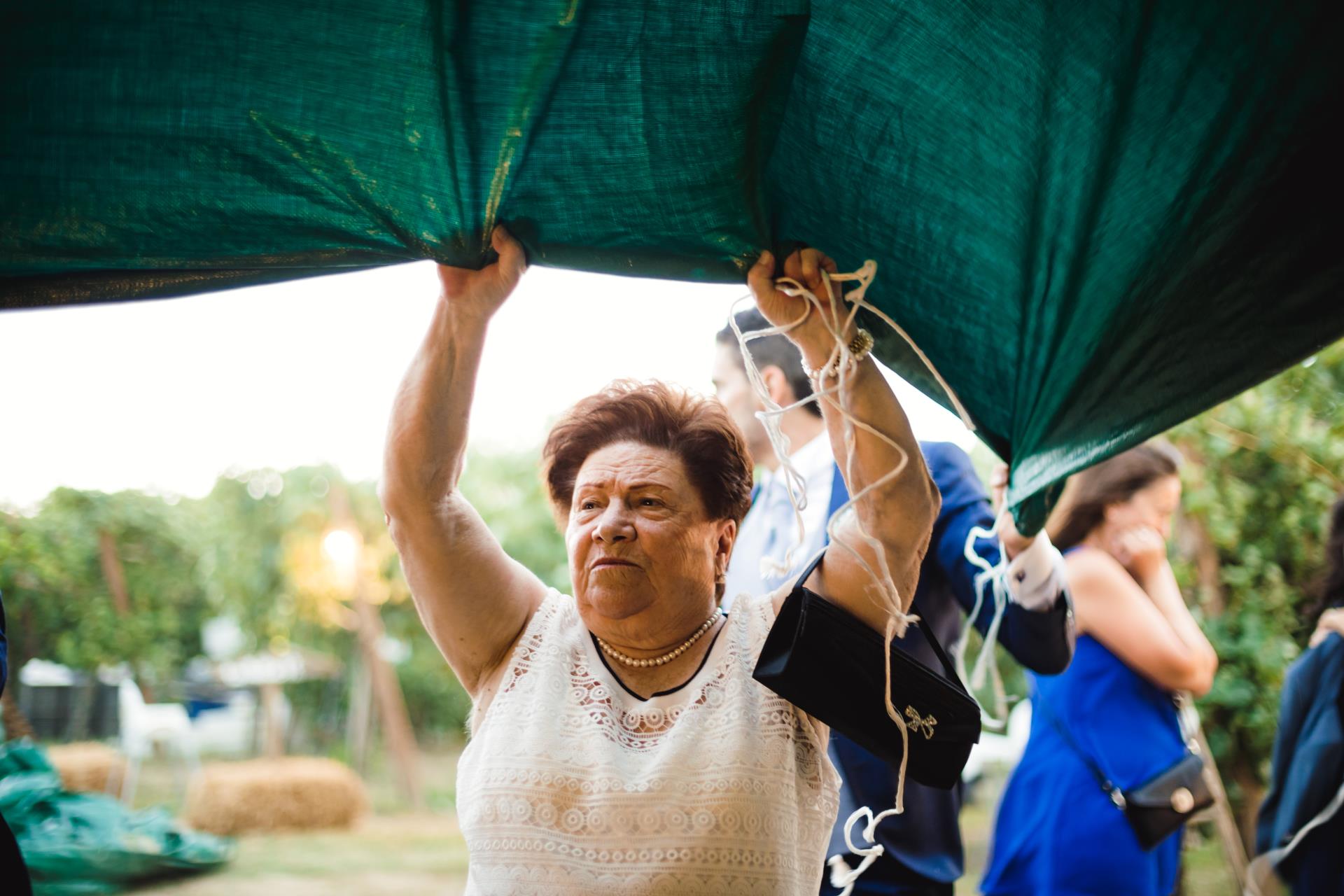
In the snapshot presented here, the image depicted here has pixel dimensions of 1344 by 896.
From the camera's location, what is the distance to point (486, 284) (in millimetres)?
1756

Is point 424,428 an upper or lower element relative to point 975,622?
upper

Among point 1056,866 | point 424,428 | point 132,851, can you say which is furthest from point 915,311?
point 132,851

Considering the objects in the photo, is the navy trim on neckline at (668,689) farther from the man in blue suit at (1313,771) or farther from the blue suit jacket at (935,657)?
the man in blue suit at (1313,771)

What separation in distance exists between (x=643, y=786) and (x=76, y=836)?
6.20 m

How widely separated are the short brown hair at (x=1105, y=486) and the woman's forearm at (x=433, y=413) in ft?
6.42

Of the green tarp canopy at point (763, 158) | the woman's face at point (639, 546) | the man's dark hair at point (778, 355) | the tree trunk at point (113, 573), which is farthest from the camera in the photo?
the tree trunk at point (113, 573)

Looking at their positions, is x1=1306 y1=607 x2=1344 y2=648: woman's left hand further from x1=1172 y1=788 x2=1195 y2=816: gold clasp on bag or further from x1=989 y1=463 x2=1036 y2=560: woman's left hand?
x1=989 y1=463 x2=1036 y2=560: woman's left hand

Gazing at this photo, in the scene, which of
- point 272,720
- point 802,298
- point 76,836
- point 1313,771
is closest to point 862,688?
point 802,298

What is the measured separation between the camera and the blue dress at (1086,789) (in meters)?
2.67

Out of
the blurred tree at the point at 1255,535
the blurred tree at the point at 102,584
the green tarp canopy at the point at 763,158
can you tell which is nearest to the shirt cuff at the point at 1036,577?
the green tarp canopy at the point at 763,158

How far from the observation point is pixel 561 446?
6.98 ft

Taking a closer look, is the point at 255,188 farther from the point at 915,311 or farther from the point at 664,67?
the point at 915,311

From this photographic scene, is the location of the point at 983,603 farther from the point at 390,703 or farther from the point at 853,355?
the point at 390,703

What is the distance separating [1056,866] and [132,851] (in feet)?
21.3
